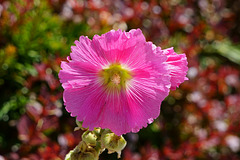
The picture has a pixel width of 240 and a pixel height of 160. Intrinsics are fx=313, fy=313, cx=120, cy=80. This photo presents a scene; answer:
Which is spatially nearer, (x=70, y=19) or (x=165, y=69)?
(x=165, y=69)

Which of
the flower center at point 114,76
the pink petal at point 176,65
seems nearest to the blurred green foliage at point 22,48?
the flower center at point 114,76

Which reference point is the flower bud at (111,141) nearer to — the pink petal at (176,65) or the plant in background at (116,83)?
the plant in background at (116,83)

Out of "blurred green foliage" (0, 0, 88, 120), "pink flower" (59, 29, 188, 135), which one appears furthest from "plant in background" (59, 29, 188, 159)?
"blurred green foliage" (0, 0, 88, 120)

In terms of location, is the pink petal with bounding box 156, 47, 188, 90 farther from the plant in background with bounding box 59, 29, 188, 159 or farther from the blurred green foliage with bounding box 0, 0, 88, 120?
the blurred green foliage with bounding box 0, 0, 88, 120

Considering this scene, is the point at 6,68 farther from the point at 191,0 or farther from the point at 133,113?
the point at 191,0

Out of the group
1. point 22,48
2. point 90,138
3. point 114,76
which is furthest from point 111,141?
point 22,48

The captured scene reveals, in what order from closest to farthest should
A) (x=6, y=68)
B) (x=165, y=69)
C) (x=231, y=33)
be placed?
1. (x=165, y=69)
2. (x=6, y=68)
3. (x=231, y=33)

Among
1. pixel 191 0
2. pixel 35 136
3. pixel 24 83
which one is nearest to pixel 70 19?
pixel 24 83
